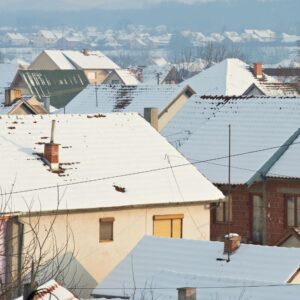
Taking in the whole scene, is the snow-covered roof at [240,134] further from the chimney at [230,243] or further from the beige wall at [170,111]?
the beige wall at [170,111]

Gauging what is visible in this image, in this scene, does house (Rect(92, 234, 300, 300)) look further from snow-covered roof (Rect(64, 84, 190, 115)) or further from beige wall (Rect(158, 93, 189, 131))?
snow-covered roof (Rect(64, 84, 190, 115))

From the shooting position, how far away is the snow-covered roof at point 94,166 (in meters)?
28.1

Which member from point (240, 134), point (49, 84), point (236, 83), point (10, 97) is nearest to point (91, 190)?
point (240, 134)

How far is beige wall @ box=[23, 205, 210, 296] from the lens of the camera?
2748cm

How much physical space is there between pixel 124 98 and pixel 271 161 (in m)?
21.3

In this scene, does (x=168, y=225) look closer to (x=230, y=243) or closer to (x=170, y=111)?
(x=230, y=243)

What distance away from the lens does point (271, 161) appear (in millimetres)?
35750

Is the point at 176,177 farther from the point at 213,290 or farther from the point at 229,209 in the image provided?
the point at 213,290

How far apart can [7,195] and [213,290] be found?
782 centimetres

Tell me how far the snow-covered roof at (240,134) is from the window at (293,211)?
58cm

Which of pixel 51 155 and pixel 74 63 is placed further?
pixel 74 63

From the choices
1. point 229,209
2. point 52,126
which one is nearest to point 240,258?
point 52,126

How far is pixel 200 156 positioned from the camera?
122 ft

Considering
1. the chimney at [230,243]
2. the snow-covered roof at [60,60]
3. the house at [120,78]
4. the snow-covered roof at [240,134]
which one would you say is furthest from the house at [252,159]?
the snow-covered roof at [60,60]
